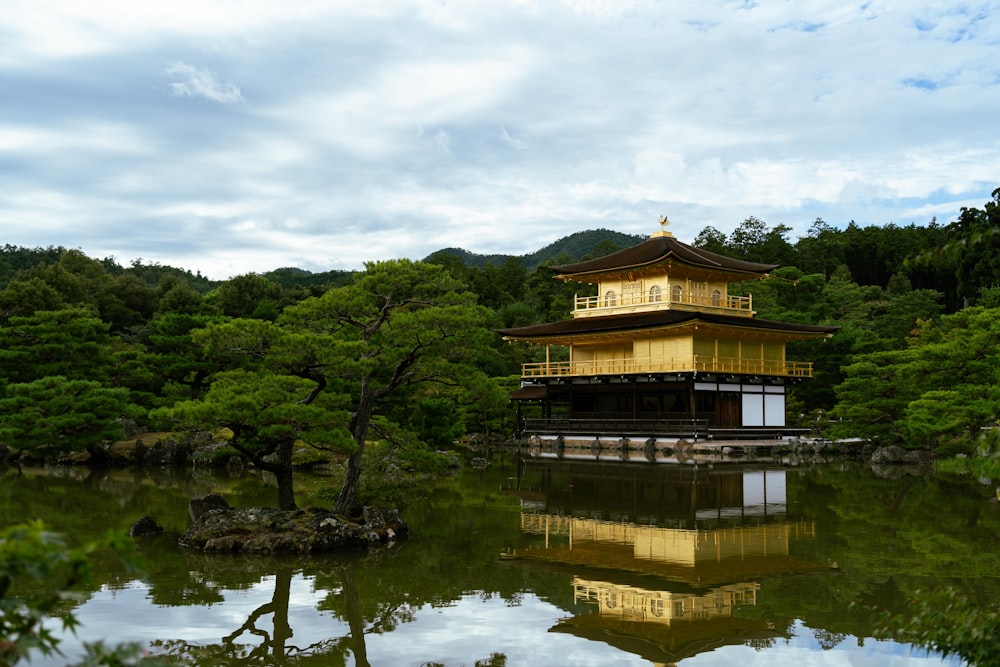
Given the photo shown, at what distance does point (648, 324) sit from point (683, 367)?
2.21 meters

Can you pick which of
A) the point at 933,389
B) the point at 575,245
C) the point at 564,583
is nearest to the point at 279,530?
the point at 564,583

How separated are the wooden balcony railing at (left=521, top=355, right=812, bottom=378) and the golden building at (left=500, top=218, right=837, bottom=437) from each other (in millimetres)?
50

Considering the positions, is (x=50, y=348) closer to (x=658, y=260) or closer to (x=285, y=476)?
(x=285, y=476)

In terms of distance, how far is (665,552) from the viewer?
12.2 meters

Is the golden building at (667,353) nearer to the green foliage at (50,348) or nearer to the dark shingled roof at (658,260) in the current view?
the dark shingled roof at (658,260)

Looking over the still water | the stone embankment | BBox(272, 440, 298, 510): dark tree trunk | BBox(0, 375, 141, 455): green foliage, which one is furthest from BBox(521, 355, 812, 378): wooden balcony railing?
BBox(272, 440, 298, 510): dark tree trunk

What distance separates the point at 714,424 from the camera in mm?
32750

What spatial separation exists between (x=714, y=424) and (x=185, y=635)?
27.3 metres

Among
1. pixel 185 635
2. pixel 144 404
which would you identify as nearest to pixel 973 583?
pixel 185 635

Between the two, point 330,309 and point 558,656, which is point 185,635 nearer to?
point 558,656

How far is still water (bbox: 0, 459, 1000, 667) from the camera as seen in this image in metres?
7.66

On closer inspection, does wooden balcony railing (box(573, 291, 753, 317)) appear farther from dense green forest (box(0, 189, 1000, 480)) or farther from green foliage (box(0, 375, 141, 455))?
green foliage (box(0, 375, 141, 455))

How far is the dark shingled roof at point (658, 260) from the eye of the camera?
35.3 m

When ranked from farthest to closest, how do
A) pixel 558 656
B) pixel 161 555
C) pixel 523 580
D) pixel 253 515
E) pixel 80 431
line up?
pixel 80 431 → pixel 253 515 → pixel 161 555 → pixel 523 580 → pixel 558 656
